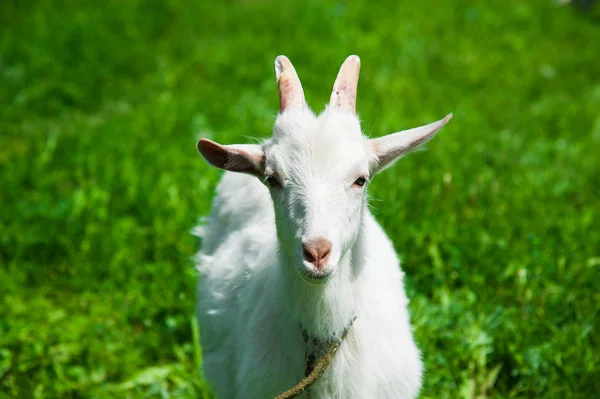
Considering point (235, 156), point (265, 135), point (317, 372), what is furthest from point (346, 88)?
point (265, 135)

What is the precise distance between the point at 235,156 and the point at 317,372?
3.29 feet

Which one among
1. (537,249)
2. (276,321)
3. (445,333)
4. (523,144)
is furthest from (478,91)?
(276,321)

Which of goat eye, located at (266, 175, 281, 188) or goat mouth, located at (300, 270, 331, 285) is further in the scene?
goat eye, located at (266, 175, 281, 188)

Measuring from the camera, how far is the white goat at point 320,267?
2.79 metres

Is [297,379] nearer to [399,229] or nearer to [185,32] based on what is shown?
[399,229]

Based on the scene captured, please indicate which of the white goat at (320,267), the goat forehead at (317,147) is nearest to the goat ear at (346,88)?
the white goat at (320,267)

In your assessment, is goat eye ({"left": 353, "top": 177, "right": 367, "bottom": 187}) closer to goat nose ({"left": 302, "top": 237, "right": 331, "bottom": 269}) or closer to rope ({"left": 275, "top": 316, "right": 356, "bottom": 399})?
goat nose ({"left": 302, "top": 237, "right": 331, "bottom": 269})

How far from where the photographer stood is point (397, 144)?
2.95 metres

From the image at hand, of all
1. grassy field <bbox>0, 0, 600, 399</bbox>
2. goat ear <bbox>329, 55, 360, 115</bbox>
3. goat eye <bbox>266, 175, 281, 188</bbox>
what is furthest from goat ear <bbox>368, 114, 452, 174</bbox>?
grassy field <bbox>0, 0, 600, 399</bbox>

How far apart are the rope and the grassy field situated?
1156 mm

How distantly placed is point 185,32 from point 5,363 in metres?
6.28

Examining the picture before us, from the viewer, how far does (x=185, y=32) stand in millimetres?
9633

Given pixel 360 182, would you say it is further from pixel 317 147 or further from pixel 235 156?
pixel 235 156

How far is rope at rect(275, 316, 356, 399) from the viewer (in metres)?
2.96
